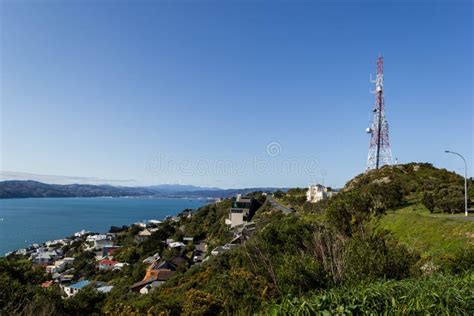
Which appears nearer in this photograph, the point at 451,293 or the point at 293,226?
the point at 451,293

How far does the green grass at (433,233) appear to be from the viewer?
42.5 feet

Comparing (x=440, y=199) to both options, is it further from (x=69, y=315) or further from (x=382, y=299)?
(x=69, y=315)

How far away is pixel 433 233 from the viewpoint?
15.0m

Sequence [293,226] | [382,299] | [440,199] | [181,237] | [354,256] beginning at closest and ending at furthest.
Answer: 1. [382,299]
2. [354,256]
3. [293,226]
4. [440,199]
5. [181,237]

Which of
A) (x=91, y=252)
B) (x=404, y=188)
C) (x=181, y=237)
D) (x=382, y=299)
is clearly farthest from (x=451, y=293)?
(x=91, y=252)

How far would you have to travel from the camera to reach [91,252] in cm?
5409

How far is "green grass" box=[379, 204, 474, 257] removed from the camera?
12969 mm

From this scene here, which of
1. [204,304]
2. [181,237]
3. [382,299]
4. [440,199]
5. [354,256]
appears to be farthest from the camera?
[181,237]

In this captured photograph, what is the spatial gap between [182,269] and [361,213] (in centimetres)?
1889

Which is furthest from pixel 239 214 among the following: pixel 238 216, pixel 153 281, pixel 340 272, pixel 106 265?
pixel 340 272

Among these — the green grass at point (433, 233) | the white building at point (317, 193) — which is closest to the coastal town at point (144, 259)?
the white building at point (317, 193)

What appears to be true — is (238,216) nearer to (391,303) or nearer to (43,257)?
(43,257)

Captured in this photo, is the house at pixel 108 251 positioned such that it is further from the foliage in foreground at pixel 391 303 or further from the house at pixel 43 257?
the foliage in foreground at pixel 391 303

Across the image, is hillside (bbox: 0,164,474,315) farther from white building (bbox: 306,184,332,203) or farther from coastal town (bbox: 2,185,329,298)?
white building (bbox: 306,184,332,203)
